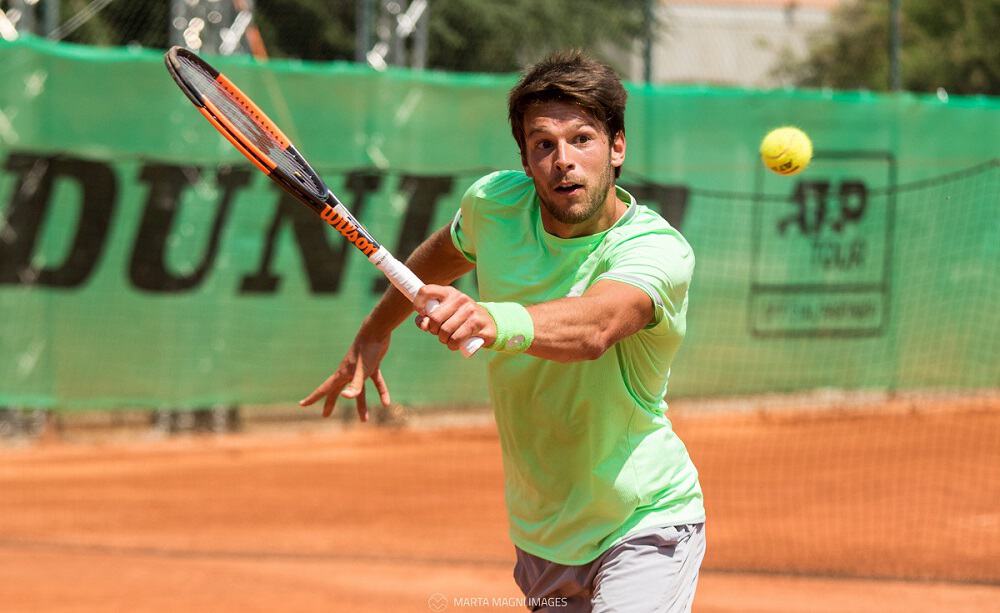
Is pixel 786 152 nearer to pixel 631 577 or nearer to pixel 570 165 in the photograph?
pixel 570 165

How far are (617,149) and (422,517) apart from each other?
16.3ft

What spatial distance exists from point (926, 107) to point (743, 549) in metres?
5.90

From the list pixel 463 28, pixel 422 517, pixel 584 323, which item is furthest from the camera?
pixel 463 28

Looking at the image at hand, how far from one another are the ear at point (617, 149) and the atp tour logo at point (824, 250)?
8155mm

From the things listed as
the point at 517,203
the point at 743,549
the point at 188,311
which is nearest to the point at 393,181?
the point at 188,311

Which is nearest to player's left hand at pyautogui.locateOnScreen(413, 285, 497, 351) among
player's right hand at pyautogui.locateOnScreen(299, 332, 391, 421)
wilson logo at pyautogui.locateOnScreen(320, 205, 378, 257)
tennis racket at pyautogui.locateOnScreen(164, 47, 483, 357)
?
tennis racket at pyautogui.locateOnScreen(164, 47, 483, 357)

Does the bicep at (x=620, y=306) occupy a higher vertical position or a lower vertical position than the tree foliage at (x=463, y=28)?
lower

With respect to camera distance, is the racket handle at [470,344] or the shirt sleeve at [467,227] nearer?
the racket handle at [470,344]

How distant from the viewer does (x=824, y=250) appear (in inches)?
448

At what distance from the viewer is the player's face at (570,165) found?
118 inches

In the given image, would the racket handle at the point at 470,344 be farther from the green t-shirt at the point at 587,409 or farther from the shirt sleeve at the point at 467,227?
the shirt sleeve at the point at 467,227

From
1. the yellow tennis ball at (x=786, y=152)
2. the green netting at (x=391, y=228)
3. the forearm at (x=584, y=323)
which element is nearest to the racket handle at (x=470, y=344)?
the forearm at (x=584, y=323)

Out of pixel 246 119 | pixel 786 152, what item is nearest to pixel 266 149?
pixel 246 119

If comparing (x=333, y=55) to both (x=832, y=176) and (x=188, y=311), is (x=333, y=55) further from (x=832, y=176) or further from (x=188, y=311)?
(x=832, y=176)
